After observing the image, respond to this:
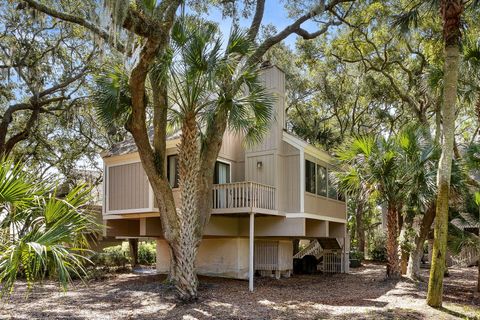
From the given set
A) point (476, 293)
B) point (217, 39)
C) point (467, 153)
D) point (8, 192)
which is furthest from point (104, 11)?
point (476, 293)

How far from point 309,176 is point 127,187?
629 cm

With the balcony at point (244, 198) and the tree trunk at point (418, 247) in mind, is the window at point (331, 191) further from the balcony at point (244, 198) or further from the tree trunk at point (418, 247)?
the tree trunk at point (418, 247)

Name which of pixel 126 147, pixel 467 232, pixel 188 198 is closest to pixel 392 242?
pixel 467 232

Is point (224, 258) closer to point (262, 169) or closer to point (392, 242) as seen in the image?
point (262, 169)

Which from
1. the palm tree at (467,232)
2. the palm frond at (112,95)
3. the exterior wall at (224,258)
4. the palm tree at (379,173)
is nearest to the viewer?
the palm frond at (112,95)

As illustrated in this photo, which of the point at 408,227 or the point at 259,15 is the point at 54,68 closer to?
the point at 259,15

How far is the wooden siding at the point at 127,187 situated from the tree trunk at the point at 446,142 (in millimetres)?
8635

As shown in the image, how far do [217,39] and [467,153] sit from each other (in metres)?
8.14

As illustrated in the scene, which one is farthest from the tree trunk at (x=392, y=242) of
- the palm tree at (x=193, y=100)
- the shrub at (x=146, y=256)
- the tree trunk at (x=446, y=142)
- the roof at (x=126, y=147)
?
the shrub at (x=146, y=256)

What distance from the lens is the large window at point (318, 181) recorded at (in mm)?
15773

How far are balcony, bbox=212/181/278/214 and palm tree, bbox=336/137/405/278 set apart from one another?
8.03ft

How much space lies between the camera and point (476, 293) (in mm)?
12633

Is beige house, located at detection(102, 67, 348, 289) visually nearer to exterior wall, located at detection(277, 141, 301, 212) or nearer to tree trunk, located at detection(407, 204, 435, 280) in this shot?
exterior wall, located at detection(277, 141, 301, 212)

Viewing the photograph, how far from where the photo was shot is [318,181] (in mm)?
16688
